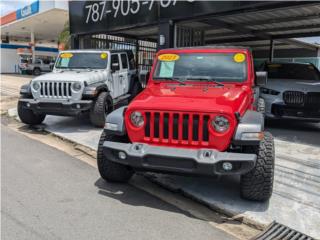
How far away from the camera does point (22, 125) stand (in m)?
9.53

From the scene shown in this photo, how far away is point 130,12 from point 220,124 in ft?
26.5

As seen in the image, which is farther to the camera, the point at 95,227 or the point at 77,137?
the point at 77,137

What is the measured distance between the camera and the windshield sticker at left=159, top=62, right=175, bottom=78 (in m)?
5.65

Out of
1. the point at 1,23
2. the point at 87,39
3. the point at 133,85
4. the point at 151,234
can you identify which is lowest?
the point at 151,234

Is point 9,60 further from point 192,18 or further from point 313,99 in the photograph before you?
point 313,99

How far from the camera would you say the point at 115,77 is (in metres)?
10.1

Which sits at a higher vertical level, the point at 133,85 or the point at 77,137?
the point at 133,85

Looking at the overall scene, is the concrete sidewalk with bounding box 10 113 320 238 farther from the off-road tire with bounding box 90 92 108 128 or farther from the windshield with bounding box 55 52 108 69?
the windshield with bounding box 55 52 108 69

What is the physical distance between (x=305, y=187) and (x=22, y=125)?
23.5 ft

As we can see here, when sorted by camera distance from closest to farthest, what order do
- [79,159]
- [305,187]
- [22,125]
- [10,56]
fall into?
[305,187] < [79,159] < [22,125] < [10,56]

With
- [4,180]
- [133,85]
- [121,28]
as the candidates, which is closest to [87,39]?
[121,28]

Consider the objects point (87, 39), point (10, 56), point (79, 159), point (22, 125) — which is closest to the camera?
point (79, 159)

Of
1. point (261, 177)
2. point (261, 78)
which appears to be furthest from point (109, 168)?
point (261, 78)

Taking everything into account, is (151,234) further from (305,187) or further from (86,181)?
(305,187)
